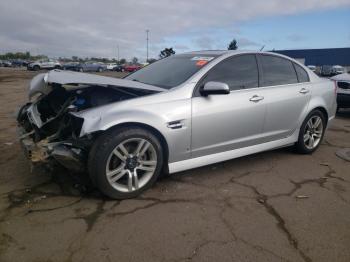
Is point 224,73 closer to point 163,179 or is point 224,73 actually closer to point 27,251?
point 163,179

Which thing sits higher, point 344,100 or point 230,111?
point 230,111

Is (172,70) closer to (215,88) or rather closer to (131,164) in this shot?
(215,88)

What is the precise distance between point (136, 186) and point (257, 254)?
1.41 m

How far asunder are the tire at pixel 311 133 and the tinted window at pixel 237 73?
1.21m

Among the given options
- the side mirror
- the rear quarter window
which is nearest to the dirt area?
the side mirror

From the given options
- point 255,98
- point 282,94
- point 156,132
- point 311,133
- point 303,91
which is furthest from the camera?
point 311,133

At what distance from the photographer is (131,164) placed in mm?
3324

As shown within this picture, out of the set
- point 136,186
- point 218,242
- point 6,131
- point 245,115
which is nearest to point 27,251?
point 136,186

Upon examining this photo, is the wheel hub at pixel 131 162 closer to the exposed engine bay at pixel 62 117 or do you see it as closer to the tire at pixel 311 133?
the exposed engine bay at pixel 62 117

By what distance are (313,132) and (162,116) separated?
2.83m

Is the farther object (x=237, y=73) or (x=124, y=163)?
(x=237, y=73)

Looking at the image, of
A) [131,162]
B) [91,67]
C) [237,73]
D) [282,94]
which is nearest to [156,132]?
[131,162]

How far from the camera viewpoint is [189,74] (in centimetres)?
382

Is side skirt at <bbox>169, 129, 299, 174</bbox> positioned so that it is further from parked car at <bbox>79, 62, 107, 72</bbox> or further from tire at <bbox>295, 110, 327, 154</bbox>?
parked car at <bbox>79, 62, 107, 72</bbox>
